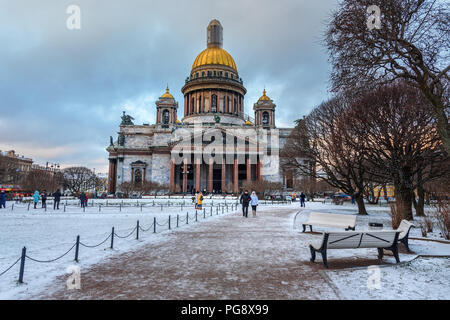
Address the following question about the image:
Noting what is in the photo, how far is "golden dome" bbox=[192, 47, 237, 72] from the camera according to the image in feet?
225

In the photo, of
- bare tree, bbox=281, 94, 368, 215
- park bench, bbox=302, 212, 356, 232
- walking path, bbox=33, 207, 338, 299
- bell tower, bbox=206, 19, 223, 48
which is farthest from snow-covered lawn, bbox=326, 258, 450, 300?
bell tower, bbox=206, 19, 223, 48

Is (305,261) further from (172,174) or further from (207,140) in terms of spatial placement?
(172,174)

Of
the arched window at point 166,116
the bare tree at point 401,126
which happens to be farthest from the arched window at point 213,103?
the bare tree at point 401,126

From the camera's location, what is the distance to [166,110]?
62.6m

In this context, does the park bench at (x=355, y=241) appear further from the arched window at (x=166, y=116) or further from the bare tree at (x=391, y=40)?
the arched window at (x=166, y=116)

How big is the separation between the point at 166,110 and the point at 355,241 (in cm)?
5907

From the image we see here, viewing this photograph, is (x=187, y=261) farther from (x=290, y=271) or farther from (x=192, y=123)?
(x=192, y=123)

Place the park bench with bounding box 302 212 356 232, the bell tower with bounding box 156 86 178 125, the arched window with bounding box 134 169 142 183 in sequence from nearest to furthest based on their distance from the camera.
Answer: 1. the park bench with bounding box 302 212 356 232
2. the arched window with bounding box 134 169 142 183
3. the bell tower with bounding box 156 86 178 125

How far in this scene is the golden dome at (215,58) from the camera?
2694 inches

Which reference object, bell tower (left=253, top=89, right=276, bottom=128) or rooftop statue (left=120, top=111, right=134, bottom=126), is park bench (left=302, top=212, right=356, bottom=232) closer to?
bell tower (left=253, top=89, right=276, bottom=128)
